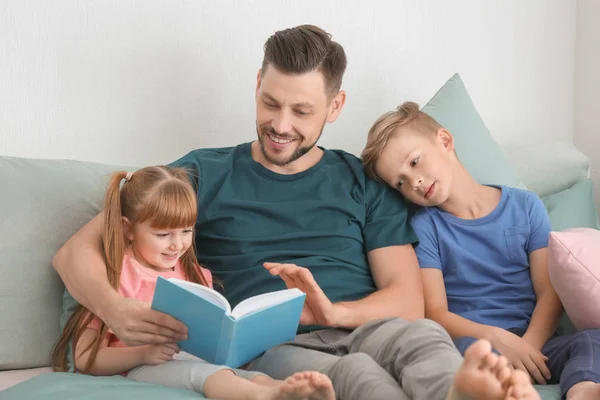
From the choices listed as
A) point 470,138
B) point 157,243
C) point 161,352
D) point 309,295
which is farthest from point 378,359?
point 470,138

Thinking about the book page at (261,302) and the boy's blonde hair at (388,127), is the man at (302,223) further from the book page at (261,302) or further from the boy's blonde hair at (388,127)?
the book page at (261,302)

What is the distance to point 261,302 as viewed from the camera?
1405 millimetres

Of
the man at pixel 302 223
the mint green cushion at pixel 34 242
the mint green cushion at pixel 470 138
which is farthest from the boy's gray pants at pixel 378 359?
the mint green cushion at pixel 470 138

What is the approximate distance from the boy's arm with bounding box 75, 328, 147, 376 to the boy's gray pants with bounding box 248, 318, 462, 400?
0.22 m

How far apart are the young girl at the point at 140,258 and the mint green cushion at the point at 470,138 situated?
81cm

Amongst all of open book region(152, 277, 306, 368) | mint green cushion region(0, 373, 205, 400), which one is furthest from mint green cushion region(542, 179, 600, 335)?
mint green cushion region(0, 373, 205, 400)

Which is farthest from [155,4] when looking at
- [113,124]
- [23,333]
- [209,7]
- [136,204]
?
[23,333]

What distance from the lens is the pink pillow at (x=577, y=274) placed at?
1.68 meters

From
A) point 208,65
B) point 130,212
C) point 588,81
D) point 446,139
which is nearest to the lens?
point 130,212

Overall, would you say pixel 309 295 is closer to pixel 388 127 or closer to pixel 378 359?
pixel 378 359

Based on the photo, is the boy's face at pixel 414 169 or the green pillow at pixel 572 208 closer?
the boy's face at pixel 414 169

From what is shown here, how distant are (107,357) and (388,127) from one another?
33.2 inches

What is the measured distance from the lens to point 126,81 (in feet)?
6.80

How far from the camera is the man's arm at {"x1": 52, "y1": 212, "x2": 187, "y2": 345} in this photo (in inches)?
58.3
